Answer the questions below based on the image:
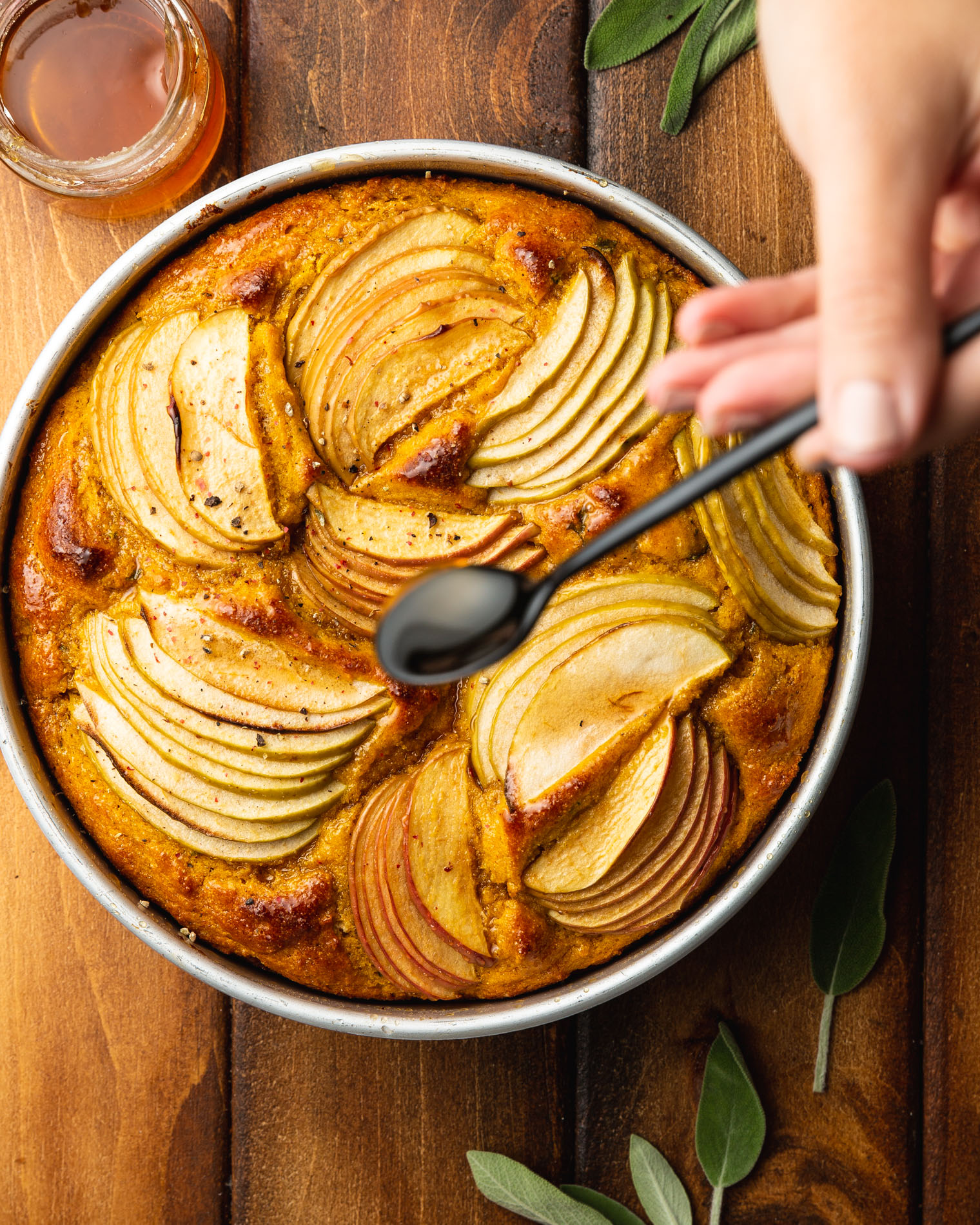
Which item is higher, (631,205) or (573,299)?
(631,205)

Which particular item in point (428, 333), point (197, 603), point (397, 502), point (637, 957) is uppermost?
point (428, 333)

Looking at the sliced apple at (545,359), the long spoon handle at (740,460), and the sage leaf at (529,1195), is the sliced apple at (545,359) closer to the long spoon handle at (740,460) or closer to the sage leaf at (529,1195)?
the long spoon handle at (740,460)

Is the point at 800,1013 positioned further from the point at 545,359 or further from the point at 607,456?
the point at 545,359

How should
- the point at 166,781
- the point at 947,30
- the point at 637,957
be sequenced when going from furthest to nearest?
1. the point at 637,957
2. the point at 166,781
3. the point at 947,30

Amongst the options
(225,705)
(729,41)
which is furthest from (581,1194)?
(729,41)

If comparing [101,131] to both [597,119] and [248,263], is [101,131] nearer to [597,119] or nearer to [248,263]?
[248,263]

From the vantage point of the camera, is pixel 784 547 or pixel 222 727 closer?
pixel 222 727

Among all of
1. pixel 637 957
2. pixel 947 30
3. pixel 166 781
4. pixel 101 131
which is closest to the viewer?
pixel 947 30

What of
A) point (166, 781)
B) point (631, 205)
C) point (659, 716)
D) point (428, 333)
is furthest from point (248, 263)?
point (659, 716)
